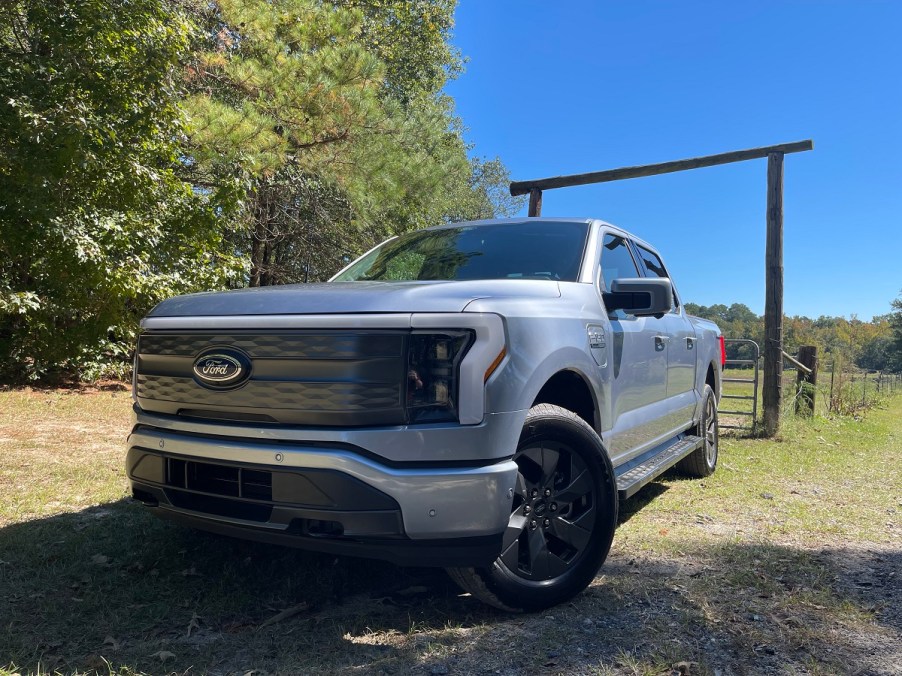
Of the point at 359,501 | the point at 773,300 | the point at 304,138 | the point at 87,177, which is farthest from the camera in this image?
the point at 304,138

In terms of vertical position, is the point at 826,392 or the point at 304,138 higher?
the point at 304,138

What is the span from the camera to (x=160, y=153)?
9383 millimetres

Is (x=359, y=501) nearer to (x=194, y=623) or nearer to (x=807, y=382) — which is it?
(x=194, y=623)

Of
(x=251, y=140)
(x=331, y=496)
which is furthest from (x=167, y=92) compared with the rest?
(x=331, y=496)

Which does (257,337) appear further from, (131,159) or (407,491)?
(131,159)

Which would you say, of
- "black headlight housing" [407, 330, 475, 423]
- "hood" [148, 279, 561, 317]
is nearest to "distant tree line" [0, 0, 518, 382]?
"hood" [148, 279, 561, 317]

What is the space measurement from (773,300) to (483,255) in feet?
21.8

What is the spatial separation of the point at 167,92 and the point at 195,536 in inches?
293

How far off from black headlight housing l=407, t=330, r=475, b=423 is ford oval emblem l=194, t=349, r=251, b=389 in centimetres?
67

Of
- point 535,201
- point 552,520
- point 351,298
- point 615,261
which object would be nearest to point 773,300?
point 535,201

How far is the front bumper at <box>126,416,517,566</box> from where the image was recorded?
7.82 feet

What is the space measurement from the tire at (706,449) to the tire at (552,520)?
10.6ft

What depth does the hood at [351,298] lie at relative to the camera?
2.55 meters

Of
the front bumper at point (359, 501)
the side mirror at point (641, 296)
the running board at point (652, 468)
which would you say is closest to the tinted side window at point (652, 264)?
the running board at point (652, 468)
